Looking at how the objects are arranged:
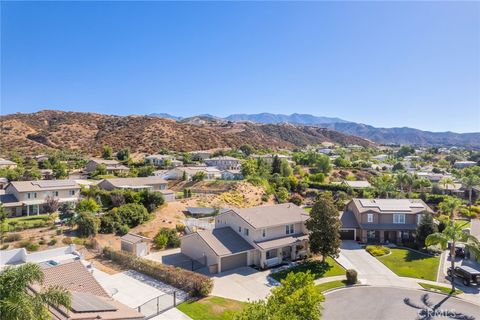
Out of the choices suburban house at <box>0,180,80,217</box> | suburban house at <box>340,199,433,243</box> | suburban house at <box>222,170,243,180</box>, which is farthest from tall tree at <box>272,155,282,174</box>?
suburban house at <box>0,180,80,217</box>

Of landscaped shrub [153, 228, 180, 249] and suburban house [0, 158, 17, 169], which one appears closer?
landscaped shrub [153, 228, 180, 249]

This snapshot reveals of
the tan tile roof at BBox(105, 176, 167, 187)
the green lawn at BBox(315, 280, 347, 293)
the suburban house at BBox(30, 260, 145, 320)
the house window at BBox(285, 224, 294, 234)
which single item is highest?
the tan tile roof at BBox(105, 176, 167, 187)

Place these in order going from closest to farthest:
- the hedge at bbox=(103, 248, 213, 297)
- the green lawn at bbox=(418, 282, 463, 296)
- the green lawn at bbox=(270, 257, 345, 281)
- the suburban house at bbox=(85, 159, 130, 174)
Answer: the hedge at bbox=(103, 248, 213, 297), the green lawn at bbox=(418, 282, 463, 296), the green lawn at bbox=(270, 257, 345, 281), the suburban house at bbox=(85, 159, 130, 174)

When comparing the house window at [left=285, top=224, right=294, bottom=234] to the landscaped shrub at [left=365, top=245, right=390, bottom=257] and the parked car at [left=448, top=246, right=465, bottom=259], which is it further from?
the parked car at [left=448, top=246, right=465, bottom=259]

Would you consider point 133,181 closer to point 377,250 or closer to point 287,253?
point 287,253

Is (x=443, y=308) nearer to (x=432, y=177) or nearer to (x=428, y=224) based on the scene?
(x=428, y=224)

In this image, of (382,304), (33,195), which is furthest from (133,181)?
(382,304)
